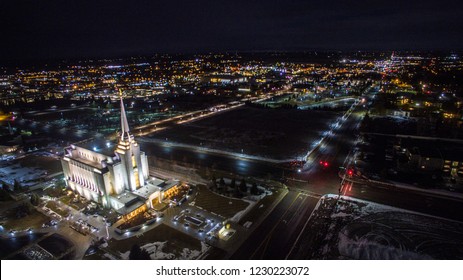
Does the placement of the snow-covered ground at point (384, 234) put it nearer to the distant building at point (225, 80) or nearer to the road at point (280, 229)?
the road at point (280, 229)

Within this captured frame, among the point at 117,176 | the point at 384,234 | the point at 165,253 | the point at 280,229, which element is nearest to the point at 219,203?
the point at 280,229

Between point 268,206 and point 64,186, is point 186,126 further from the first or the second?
point 268,206

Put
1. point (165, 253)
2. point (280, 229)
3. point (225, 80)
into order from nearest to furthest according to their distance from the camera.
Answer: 1. point (165, 253)
2. point (280, 229)
3. point (225, 80)

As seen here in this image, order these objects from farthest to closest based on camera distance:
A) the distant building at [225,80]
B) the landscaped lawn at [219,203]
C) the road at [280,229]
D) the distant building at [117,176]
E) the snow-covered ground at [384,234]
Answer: the distant building at [225,80]
the distant building at [117,176]
the landscaped lawn at [219,203]
the road at [280,229]
the snow-covered ground at [384,234]

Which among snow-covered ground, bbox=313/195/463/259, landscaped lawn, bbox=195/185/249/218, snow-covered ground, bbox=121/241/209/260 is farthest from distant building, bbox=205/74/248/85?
snow-covered ground, bbox=121/241/209/260

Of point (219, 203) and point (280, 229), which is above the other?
point (219, 203)

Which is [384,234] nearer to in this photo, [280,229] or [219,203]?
[280,229]

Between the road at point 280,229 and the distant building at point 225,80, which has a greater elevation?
the distant building at point 225,80

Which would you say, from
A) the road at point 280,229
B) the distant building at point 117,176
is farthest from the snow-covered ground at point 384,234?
the distant building at point 117,176
